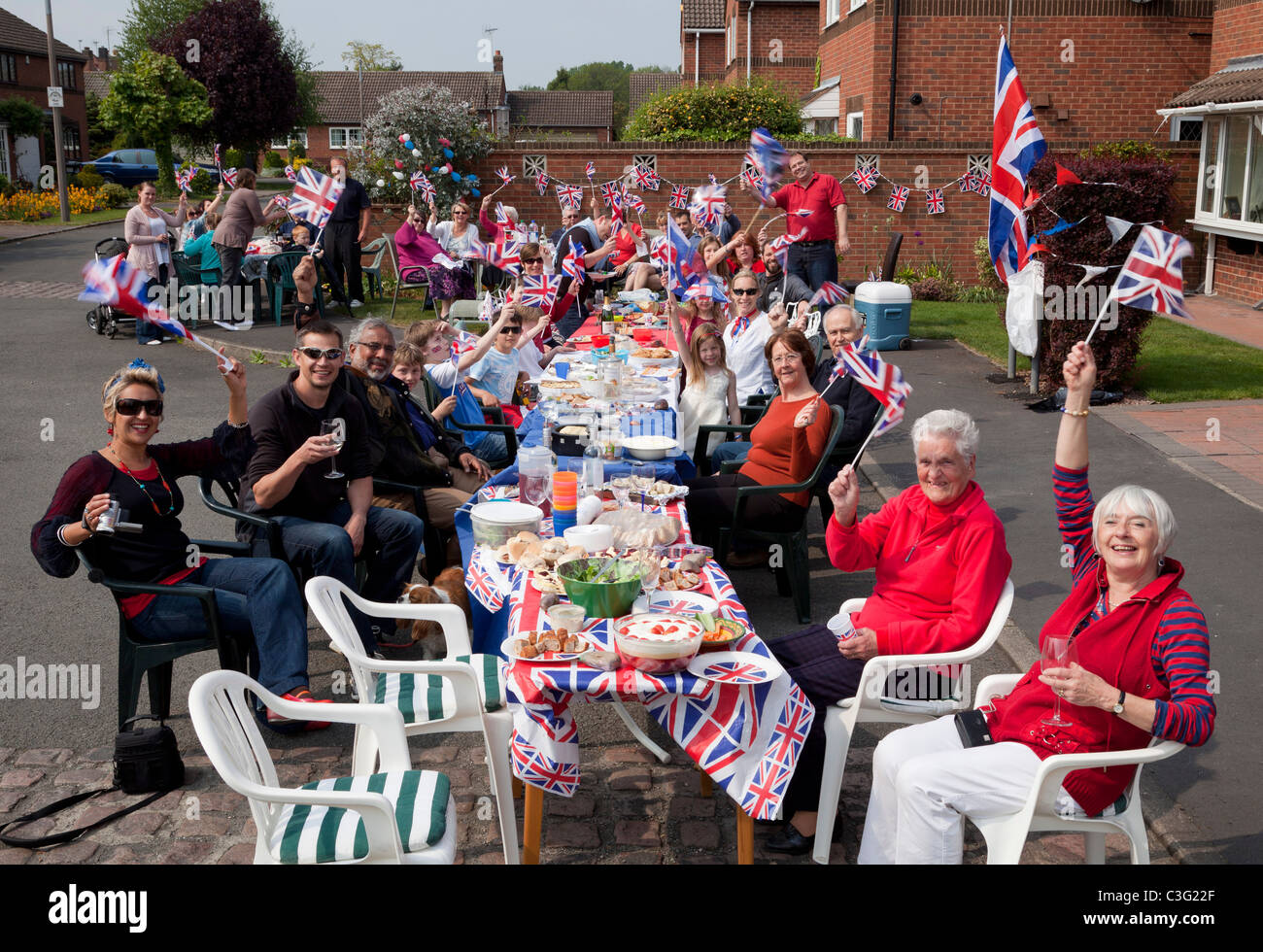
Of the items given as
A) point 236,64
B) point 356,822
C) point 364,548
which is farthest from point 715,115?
point 236,64

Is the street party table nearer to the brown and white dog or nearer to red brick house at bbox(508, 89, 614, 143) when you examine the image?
the brown and white dog

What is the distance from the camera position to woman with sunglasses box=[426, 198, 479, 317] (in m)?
15.5

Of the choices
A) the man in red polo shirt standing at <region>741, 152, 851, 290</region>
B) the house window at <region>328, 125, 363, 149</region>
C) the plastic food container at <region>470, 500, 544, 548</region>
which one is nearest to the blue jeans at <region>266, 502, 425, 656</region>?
the plastic food container at <region>470, 500, 544, 548</region>

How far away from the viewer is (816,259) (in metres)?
13.7

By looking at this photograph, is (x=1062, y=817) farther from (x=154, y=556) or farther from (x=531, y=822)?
(x=154, y=556)

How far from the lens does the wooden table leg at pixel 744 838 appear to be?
146 inches

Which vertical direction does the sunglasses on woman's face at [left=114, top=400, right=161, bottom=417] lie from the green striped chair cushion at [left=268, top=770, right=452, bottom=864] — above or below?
above

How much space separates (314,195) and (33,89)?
53036 mm

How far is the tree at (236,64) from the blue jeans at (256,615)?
46.1 metres

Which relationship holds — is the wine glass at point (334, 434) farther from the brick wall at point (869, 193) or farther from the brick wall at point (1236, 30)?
the brick wall at point (1236, 30)

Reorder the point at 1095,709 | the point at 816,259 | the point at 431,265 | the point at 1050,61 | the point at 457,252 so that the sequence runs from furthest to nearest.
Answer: the point at 1050,61, the point at 431,265, the point at 457,252, the point at 816,259, the point at 1095,709

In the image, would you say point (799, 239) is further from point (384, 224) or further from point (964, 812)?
point (964, 812)

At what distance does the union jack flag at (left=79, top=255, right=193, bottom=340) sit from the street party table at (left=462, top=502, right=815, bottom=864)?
2.35 meters

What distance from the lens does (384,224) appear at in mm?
20031
